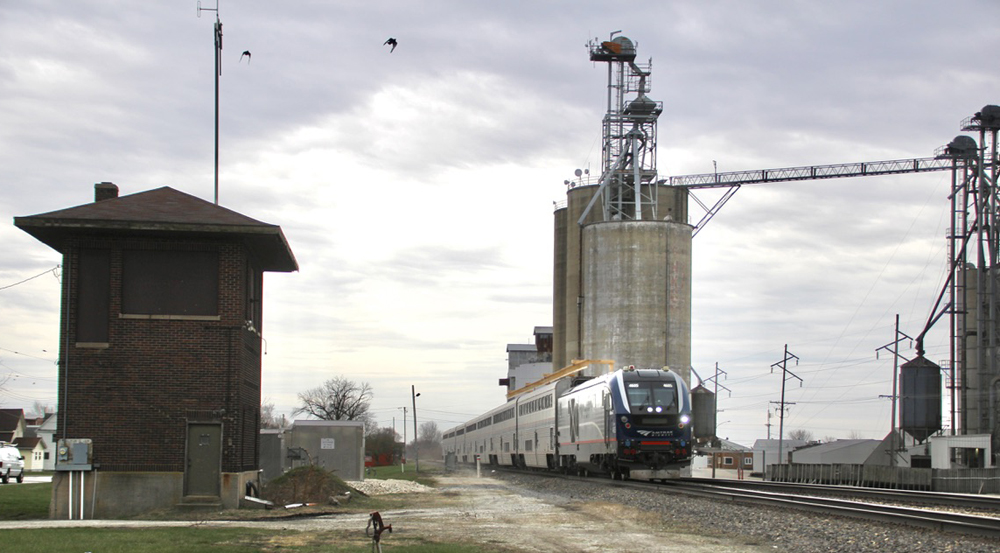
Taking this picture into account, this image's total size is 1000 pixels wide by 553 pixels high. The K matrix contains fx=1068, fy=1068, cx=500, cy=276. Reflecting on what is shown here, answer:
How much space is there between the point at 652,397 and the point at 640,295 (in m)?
28.9

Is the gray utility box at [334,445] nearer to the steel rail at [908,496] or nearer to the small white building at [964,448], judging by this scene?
the steel rail at [908,496]

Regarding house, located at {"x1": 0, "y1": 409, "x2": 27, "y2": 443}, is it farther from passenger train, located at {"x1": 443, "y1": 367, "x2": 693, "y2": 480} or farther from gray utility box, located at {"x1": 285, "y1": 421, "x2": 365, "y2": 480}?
passenger train, located at {"x1": 443, "y1": 367, "x2": 693, "y2": 480}

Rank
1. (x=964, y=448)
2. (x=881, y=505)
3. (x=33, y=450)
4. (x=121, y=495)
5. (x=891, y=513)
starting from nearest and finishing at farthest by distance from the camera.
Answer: (x=891, y=513) < (x=881, y=505) < (x=121, y=495) < (x=964, y=448) < (x=33, y=450)

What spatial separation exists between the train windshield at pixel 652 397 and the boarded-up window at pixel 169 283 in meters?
13.6

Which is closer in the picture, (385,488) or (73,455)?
(73,455)

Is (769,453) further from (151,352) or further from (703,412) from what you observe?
(151,352)

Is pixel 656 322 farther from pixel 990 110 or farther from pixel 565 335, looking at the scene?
pixel 990 110

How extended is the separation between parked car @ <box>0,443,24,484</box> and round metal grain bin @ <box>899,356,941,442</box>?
5008 centimetres

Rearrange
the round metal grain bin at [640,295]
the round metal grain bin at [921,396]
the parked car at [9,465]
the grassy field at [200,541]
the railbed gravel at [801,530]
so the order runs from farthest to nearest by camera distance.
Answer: the round metal grain bin at [921,396] < the round metal grain bin at [640,295] < the parked car at [9,465] < the grassy field at [200,541] < the railbed gravel at [801,530]

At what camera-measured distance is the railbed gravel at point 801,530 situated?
14617 millimetres

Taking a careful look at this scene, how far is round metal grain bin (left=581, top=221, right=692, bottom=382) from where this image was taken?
61.5 m

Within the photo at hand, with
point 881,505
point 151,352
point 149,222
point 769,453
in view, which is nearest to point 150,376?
point 151,352

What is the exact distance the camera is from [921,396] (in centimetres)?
6606

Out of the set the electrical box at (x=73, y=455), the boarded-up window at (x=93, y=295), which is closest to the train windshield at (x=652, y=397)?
the boarded-up window at (x=93, y=295)
